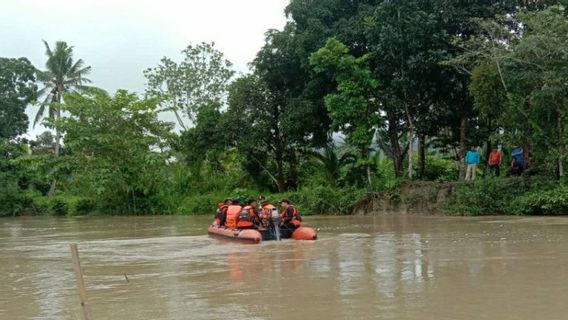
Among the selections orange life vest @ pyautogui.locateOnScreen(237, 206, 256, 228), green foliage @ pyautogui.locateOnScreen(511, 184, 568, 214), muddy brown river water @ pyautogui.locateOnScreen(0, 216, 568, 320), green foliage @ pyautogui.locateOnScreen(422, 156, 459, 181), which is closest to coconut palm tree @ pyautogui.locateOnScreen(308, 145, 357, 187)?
green foliage @ pyautogui.locateOnScreen(422, 156, 459, 181)

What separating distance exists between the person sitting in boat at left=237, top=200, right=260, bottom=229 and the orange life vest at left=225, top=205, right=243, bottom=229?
23 cm

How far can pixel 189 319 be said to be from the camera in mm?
6703

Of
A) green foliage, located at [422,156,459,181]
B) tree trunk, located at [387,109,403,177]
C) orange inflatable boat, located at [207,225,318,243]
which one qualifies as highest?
tree trunk, located at [387,109,403,177]

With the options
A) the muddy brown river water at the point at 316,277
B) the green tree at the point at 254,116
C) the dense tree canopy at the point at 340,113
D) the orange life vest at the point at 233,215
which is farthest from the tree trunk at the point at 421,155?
the orange life vest at the point at 233,215

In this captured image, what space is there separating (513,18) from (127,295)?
16.8 metres

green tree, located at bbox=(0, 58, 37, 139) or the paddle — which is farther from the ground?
green tree, located at bbox=(0, 58, 37, 139)

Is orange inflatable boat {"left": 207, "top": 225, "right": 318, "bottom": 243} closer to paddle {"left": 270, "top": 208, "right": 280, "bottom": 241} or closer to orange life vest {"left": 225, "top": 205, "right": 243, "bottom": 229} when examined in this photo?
paddle {"left": 270, "top": 208, "right": 280, "bottom": 241}

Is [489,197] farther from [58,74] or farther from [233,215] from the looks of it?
[58,74]

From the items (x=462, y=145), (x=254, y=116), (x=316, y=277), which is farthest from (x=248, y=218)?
(x=254, y=116)

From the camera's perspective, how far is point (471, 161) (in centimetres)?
2159

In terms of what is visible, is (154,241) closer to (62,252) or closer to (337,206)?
(62,252)

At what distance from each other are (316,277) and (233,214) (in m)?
6.56

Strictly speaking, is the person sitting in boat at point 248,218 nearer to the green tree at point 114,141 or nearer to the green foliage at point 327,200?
the green foliage at point 327,200

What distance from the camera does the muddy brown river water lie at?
6.93 m
